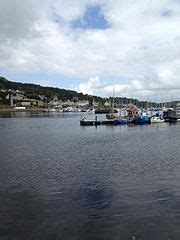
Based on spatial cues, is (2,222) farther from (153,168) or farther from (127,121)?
(127,121)

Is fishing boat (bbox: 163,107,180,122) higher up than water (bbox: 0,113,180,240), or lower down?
higher up

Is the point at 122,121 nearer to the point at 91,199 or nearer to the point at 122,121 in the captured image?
the point at 122,121

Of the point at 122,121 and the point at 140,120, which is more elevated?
the point at 140,120

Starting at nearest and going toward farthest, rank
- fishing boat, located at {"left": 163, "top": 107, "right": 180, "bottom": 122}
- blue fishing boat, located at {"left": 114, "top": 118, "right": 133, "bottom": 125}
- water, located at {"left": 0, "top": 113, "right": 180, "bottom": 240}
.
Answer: water, located at {"left": 0, "top": 113, "right": 180, "bottom": 240} < blue fishing boat, located at {"left": 114, "top": 118, "right": 133, "bottom": 125} < fishing boat, located at {"left": 163, "top": 107, "right": 180, "bottom": 122}

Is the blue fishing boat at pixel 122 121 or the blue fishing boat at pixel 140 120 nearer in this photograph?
the blue fishing boat at pixel 122 121

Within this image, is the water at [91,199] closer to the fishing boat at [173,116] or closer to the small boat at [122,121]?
the small boat at [122,121]

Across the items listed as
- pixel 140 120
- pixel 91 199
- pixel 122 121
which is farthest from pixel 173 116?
pixel 91 199

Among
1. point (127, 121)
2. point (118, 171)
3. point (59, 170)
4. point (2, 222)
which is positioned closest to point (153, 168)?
point (118, 171)

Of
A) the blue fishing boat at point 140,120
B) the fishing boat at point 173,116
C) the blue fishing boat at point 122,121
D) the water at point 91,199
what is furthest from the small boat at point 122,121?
the water at point 91,199

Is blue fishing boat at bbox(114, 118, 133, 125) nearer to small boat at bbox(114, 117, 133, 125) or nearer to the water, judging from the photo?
small boat at bbox(114, 117, 133, 125)

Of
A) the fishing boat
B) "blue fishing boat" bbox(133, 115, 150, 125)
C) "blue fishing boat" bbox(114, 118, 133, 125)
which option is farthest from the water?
the fishing boat

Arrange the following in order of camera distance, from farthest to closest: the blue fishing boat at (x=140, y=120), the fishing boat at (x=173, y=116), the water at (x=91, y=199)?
the fishing boat at (x=173, y=116) < the blue fishing boat at (x=140, y=120) < the water at (x=91, y=199)

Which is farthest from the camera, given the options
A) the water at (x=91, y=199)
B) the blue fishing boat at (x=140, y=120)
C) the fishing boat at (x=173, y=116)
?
the fishing boat at (x=173, y=116)

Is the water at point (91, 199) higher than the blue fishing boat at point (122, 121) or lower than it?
lower
